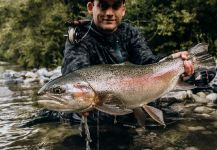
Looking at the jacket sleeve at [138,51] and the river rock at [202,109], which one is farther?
the river rock at [202,109]

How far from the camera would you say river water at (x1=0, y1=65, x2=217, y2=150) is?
15.2 feet

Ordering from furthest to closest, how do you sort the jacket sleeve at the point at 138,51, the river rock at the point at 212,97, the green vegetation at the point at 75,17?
the green vegetation at the point at 75,17
the river rock at the point at 212,97
the jacket sleeve at the point at 138,51

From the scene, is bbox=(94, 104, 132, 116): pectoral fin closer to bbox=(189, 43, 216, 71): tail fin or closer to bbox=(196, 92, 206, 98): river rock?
bbox=(189, 43, 216, 71): tail fin

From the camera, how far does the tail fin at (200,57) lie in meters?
3.96

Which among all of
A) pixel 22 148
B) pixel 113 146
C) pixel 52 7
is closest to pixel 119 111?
pixel 113 146

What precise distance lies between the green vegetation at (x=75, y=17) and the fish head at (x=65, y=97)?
9.08 meters

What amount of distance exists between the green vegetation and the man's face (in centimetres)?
741

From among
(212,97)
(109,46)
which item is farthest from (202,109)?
(109,46)

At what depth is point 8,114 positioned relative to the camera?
736 cm

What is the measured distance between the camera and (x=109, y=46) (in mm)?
5141

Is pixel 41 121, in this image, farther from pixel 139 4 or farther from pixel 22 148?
pixel 139 4

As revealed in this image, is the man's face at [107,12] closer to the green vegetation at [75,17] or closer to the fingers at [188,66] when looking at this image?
the fingers at [188,66]

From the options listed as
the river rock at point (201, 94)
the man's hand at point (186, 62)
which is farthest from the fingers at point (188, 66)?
the river rock at point (201, 94)

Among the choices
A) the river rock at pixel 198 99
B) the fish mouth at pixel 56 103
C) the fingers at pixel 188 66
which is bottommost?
the river rock at pixel 198 99
